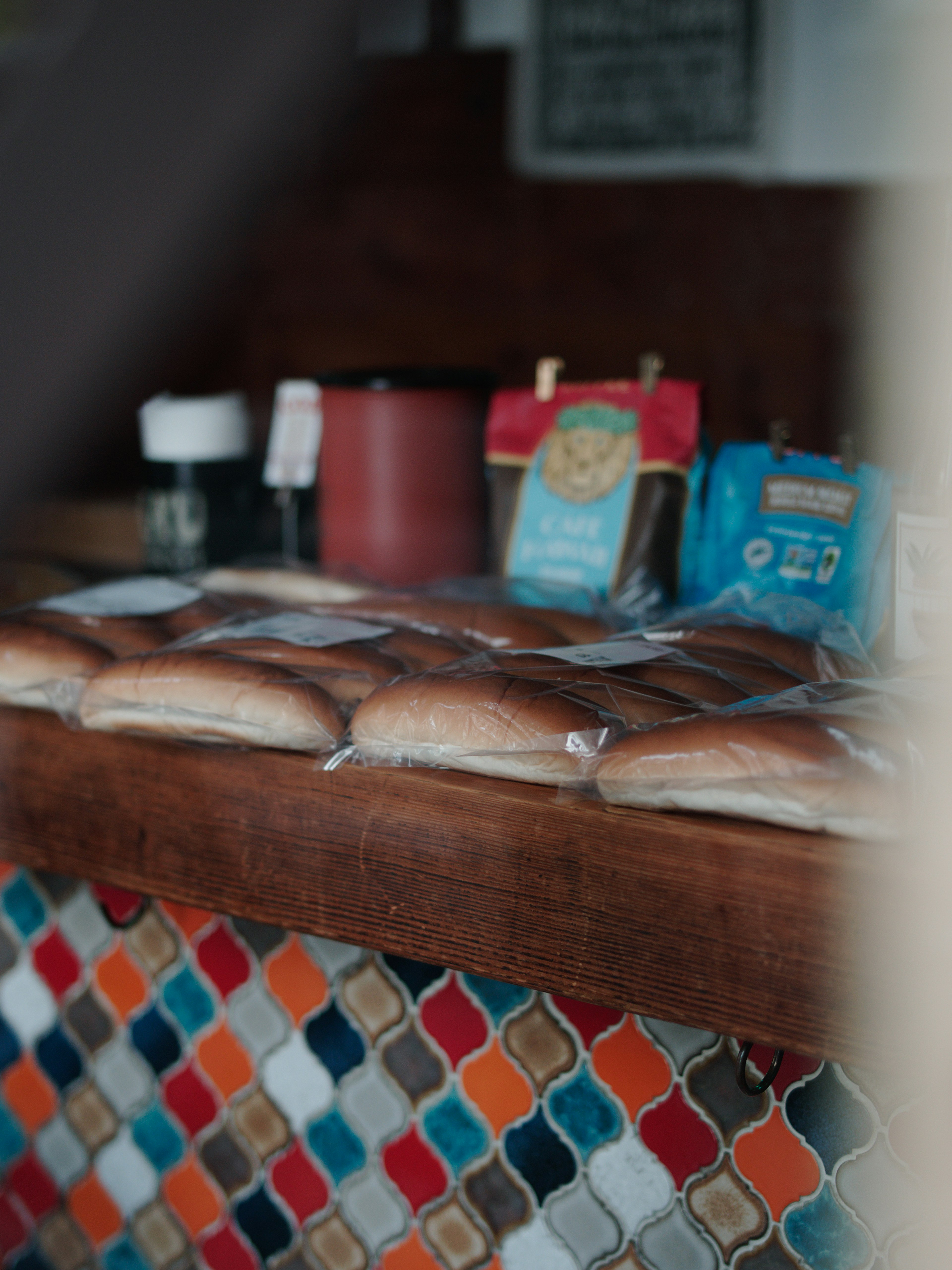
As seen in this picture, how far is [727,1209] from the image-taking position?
75 cm

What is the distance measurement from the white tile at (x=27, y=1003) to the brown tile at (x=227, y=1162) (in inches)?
8.0

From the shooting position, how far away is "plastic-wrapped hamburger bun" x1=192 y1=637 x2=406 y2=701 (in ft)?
2.56

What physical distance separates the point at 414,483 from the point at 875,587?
45 centimetres

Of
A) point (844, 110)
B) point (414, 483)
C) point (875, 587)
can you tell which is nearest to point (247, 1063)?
point (414, 483)

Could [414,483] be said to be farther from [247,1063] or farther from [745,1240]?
[745,1240]

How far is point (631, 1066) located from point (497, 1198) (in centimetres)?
17

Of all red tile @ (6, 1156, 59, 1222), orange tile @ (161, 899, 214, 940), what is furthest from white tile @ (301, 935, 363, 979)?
red tile @ (6, 1156, 59, 1222)

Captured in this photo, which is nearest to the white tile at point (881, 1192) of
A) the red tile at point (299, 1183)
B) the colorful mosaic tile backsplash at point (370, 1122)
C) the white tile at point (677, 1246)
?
the colorful mosaic tile backsplash at point (370, 1122)

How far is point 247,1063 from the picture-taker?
952 millimetres

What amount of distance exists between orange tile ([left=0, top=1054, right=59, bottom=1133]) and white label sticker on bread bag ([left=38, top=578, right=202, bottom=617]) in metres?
0.45

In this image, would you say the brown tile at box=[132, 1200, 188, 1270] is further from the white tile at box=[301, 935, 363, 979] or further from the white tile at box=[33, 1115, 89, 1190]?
the white tile at box=[301, 935, 363, 979]

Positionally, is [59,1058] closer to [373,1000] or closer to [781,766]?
[373,1000]

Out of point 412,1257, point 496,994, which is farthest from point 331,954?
point 412,1257

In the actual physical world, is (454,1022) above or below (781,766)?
below
